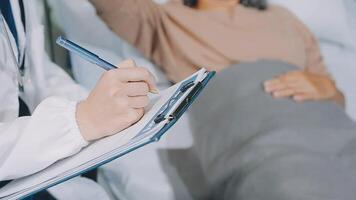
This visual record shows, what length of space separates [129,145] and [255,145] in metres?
0.54

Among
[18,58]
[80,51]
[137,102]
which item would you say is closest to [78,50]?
[80,51]

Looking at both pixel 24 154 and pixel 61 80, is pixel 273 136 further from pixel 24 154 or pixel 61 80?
pixel 24 154

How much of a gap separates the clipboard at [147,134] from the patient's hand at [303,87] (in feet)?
1.93

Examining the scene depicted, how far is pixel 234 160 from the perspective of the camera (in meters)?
1.03

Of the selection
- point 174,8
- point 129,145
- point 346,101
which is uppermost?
point 129,145

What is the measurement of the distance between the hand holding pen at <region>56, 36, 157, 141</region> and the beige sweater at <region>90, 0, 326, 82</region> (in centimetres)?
64

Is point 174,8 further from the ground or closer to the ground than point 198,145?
further from the ground

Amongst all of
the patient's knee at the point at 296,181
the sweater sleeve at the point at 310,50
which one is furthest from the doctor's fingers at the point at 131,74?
the sweater sleeve at the point at 310,50

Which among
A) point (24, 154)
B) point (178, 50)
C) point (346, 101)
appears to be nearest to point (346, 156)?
point (346, 101)

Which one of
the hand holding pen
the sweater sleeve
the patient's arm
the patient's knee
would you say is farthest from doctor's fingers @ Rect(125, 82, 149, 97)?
the sweater sleeve

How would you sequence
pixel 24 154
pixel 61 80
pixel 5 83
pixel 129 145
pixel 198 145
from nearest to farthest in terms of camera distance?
pixel 129 145
pixel 24 154
pixel 5 83
pixel 61 80
pixel 198 145

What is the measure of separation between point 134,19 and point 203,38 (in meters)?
0.21

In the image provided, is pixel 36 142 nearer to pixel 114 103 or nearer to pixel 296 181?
pixel 114 103

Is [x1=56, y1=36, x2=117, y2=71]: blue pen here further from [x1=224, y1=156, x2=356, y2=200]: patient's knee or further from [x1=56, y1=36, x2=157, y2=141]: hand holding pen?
[x1=224, y1=156, x2=356, y2=200]: patient's knee
